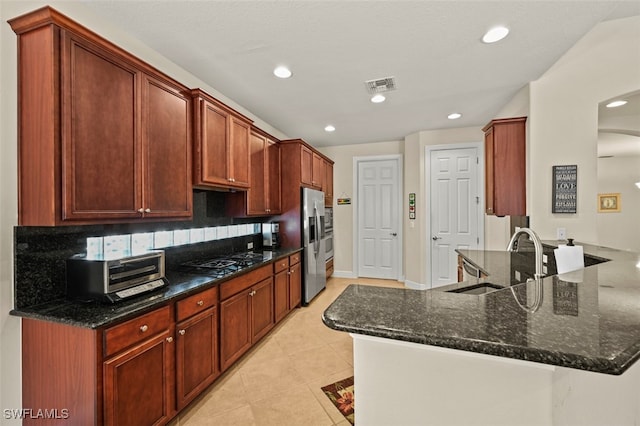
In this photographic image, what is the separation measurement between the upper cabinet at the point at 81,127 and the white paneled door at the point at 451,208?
12.8 feet

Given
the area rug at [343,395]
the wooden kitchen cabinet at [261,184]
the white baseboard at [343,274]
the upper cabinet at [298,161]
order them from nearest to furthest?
the area rug at [343,395]
the wooden kitchen cabinet at [261,184]
the upper cabinet at [298,161]
the white baseboard at [343,274]

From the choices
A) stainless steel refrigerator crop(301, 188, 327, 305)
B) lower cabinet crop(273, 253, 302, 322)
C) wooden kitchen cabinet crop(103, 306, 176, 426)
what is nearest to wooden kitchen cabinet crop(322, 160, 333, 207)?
stainless steel refrigerator crop(301, 188, 327, 305)

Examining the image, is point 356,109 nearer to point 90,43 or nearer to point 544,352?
point 90,43

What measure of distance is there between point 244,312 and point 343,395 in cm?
107

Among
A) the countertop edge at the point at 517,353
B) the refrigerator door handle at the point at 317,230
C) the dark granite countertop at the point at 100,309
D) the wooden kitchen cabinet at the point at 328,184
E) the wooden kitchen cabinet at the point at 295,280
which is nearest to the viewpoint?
the countertop edge at the point at 517,353

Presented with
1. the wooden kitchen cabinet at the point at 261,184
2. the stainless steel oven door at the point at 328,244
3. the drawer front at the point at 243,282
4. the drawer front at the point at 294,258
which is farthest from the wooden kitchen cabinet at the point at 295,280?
the stainless steel oven door at the point at 328,244

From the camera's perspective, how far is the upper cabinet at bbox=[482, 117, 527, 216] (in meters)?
2.75

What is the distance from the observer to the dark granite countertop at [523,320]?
0.59 meters

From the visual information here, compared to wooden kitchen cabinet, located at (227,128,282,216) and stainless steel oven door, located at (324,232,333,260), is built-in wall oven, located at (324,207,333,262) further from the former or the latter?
wooden kitchen cabinet, located at (227,128,282,216)

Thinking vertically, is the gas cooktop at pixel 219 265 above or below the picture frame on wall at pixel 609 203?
below

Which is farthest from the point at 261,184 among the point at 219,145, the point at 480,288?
the point at 480,288

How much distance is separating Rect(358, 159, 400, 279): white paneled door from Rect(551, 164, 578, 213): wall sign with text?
259cm

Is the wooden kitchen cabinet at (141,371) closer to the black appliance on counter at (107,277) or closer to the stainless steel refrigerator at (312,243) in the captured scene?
the black appliance on counter at (107,277)

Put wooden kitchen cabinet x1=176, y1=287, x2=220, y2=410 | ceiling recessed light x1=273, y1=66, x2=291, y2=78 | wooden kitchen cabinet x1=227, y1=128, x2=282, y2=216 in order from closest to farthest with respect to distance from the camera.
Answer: wooden kitchen cabinet x1=176, y1=287, x2=220, y2=410
ceiling recessed light x1=273, y1=66, x2=291, y2=78
wooden kitchen cabinet x1=227, y1=128, x2=282, y2=216
